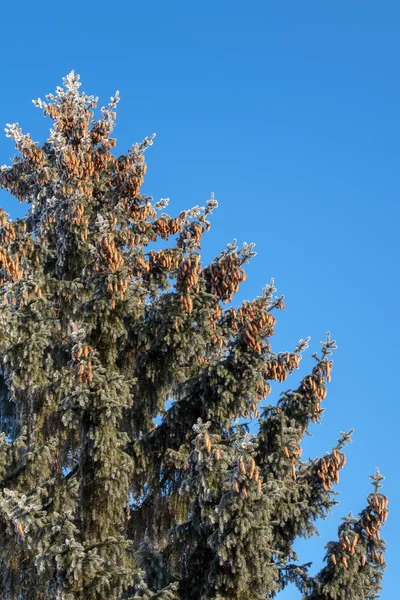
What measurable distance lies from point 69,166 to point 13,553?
28.0 feet

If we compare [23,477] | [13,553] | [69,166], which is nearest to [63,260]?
[69,166]

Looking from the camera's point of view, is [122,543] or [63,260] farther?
[63,260]

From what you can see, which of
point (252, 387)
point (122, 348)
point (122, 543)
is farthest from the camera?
point (122, 348)

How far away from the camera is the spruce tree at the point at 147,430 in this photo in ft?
40.1

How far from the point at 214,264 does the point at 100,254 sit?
252 cm

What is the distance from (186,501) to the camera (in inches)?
615

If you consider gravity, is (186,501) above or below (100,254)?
below

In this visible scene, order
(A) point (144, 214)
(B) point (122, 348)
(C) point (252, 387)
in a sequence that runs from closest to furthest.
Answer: (C) point (252, 387)
(B) point (122, 348)
(A) point (144, 214)

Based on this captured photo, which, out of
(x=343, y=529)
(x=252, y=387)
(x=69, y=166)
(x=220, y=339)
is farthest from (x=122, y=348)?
(x=343, y=529)

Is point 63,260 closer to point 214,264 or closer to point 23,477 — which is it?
point 214,264

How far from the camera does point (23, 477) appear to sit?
14719 millimetres

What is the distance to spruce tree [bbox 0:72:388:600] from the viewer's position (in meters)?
12.2

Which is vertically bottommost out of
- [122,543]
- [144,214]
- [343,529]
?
[122,543]

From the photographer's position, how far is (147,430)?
55.7ft
